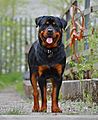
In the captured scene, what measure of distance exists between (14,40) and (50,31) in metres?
14.3

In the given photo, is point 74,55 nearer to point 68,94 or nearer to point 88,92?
point 68,94

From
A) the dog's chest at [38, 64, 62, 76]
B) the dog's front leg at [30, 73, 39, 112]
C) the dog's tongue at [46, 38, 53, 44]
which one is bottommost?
the dog's front leg at [30, 73, 39, 112]

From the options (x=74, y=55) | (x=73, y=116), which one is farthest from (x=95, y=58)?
(x=73, y=116)

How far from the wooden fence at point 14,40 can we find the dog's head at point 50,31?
1386 centimetres

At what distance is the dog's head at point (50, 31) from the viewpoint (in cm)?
554

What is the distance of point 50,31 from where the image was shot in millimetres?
5500

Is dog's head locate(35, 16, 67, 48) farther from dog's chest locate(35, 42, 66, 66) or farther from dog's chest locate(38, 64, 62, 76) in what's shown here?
dog's chest locate(38, 64, 62, 76)

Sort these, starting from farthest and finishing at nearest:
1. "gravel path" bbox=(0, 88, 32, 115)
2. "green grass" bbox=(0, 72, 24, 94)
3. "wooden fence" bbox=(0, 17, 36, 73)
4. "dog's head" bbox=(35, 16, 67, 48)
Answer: "wooden fence" bbox=(0, 17, 36, 73) < "green grass" bbox=(0, 72, 24, 94) < "gravel path" bbox=(0, 88, 32, 115) < "dog's head" bbox=(35, 16, 67, 48)

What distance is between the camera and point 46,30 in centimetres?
554

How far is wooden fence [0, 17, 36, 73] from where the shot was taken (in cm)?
1967

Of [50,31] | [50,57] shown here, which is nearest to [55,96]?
[50,57]

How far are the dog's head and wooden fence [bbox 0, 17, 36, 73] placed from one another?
13863mm

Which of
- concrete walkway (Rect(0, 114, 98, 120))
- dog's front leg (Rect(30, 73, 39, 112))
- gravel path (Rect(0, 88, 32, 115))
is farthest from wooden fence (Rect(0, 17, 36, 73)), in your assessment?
concrete walkway (Rect(0, 114, 98, 120))

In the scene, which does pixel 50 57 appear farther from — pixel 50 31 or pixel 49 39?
pixel 50 31
